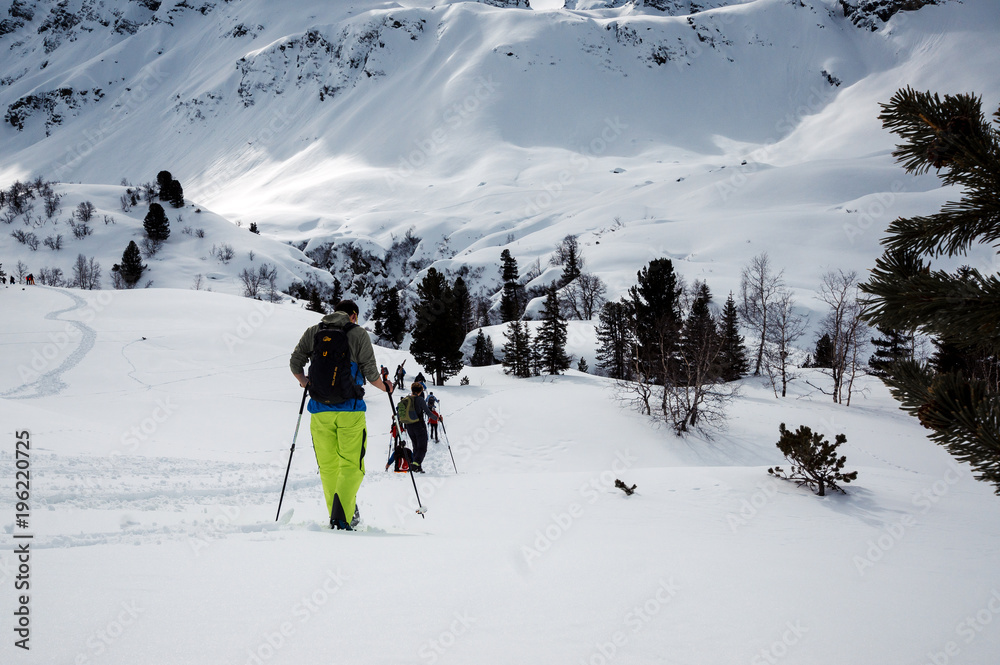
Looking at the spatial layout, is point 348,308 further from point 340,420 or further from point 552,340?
point 552,340

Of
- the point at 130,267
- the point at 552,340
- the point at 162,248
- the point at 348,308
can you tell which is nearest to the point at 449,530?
the point at 348,308

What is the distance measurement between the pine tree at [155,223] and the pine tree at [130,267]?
361 inches

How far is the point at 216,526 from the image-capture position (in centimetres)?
385

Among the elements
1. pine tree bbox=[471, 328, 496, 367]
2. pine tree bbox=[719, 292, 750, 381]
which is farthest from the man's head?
pine tree bbox=[471, 328, 496, 367]

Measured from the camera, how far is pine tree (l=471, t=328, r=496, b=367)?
45.8 metres

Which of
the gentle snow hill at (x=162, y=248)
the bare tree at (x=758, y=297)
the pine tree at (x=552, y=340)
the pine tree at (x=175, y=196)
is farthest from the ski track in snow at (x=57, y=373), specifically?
the pine tree at (x=175, y=196)

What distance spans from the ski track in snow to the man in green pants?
672 inches

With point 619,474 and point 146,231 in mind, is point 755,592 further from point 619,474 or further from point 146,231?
point 146,231

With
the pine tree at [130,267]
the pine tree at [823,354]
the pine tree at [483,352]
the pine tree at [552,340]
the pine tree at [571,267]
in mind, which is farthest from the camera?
the pine tree at [571,267]

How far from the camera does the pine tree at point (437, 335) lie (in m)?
28.4

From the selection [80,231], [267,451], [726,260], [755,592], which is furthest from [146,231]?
[755,592]

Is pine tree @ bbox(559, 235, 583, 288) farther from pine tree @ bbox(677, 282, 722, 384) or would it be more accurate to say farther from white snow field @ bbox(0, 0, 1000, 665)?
pine tree @ bbox(677, 282, 722, 384)

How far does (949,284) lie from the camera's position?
61.7 inches

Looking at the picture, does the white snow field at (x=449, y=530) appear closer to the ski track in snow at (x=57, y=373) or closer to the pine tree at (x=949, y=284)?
the ski track in snow at (x=57, y=373)
